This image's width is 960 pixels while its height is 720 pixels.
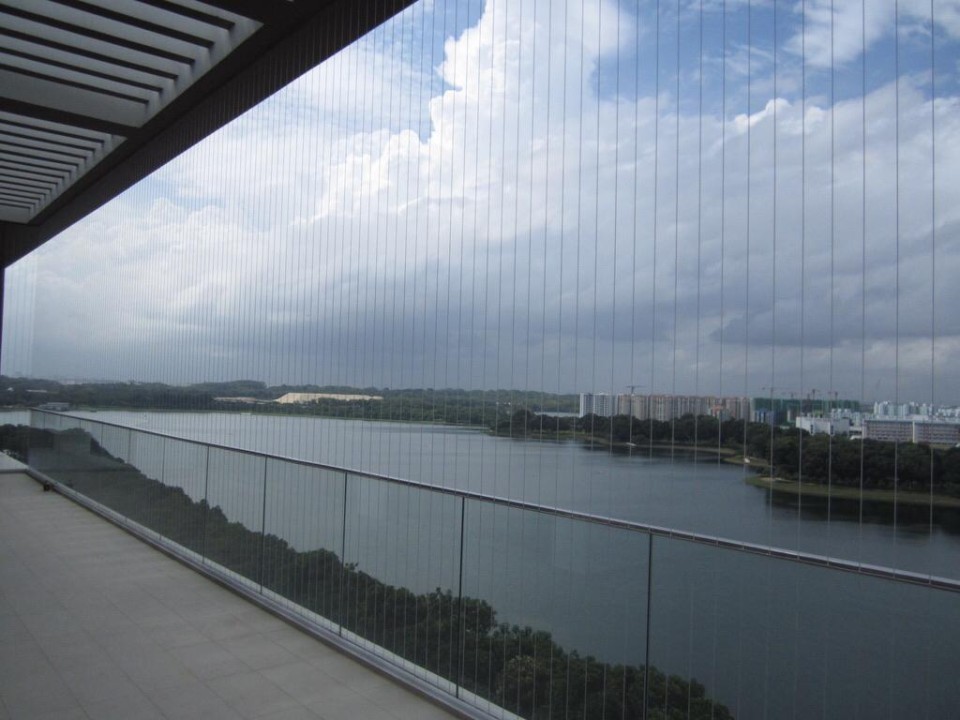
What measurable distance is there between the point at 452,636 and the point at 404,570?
1.49 feet

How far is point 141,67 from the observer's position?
562cm

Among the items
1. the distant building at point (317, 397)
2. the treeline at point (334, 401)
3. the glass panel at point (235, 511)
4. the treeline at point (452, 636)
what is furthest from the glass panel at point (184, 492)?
the distant building at point (317, 397)

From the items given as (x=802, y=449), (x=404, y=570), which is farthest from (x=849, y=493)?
(x=404, y=570)

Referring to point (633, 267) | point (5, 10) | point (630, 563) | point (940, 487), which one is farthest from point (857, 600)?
point (5, 10)

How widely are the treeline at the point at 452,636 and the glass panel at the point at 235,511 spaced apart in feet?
0.04

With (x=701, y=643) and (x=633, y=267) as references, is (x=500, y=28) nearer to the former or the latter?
(x=633, y=267)

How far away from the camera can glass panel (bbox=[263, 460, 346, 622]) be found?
13.6 ft

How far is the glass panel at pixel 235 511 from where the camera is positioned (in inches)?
195

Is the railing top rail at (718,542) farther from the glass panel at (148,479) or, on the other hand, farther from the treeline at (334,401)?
the glass panel at (148,479)

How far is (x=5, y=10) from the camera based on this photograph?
4.64 metres

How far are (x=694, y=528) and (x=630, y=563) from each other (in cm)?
42

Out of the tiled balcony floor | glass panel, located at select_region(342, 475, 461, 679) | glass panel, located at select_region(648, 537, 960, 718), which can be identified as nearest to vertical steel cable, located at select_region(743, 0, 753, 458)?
glass panel, located at select_region(648, 537, 960, 718)

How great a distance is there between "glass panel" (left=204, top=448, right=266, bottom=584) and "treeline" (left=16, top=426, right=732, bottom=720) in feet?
0.04

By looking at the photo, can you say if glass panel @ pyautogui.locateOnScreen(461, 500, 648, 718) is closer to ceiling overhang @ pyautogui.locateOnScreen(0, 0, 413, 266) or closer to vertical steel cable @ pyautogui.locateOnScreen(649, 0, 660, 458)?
vertical steel cable @ pyautogui.locateOnScreen(649, 0, 660, 458)
